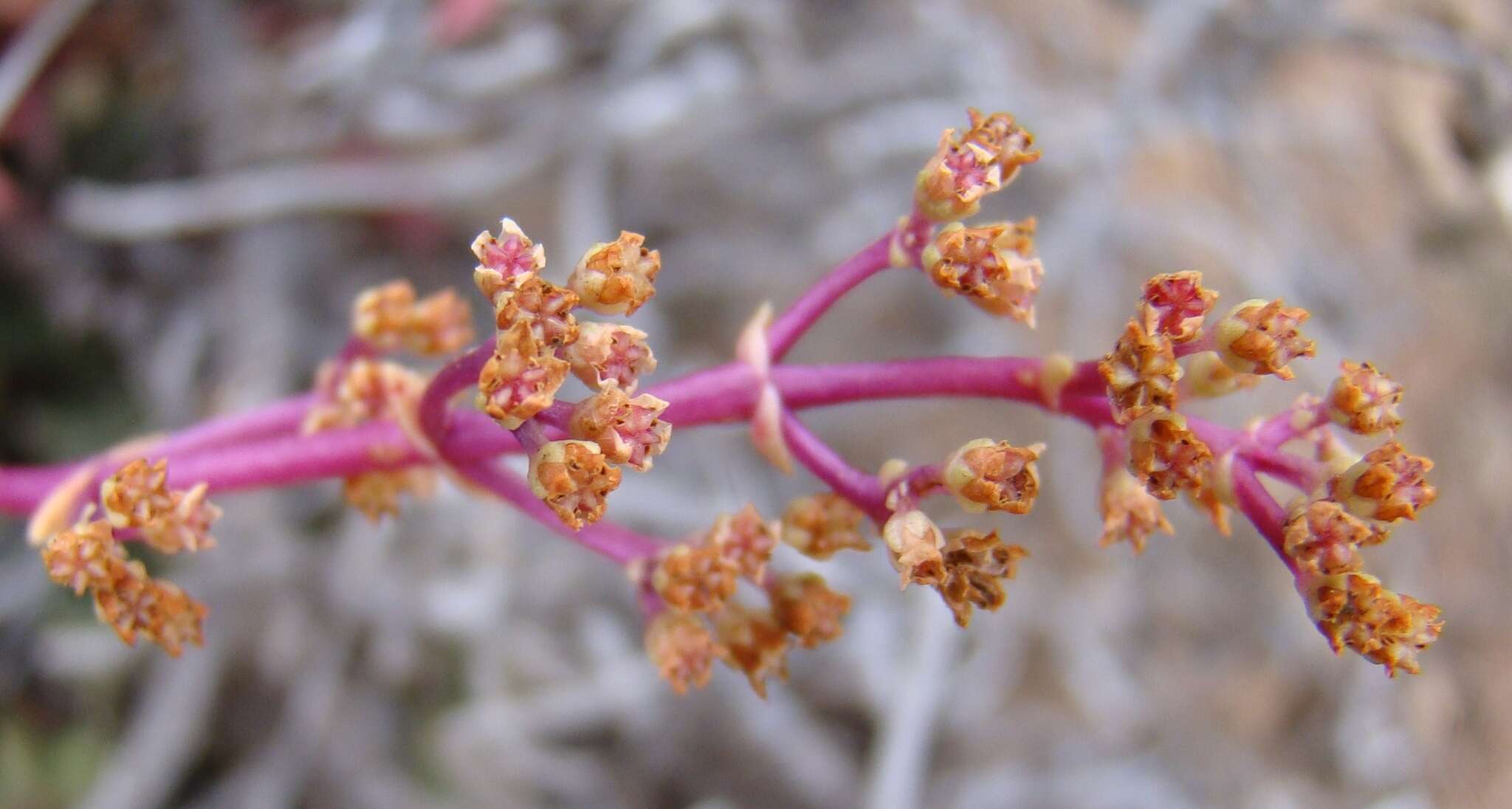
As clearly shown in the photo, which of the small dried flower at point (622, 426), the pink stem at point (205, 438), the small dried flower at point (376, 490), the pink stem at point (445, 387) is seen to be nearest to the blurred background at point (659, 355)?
the pink stem at point (205, 438)

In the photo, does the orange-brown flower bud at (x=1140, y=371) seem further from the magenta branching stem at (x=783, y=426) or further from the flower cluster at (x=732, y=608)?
the flower cluster at (x=732, y=608)

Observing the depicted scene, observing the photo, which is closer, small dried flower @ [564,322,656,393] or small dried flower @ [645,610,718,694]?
small dried flower @ [564,322,656,393]

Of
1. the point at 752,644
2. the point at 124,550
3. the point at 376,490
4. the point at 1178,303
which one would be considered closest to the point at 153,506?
the point at 124,550

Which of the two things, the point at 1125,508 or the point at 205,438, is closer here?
the point at 1125,508

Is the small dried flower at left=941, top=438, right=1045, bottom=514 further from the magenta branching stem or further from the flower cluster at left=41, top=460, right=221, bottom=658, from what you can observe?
the flower cluster at left=41, top=460, right=221, bottom=658

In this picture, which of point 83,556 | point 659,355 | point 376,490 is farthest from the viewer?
point 659,355

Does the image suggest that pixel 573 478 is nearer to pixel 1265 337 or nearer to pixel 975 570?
pixel 975 570

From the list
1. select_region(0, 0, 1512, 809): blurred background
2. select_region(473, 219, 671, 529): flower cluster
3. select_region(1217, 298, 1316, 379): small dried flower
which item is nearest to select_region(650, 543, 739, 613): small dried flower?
select_region(473, 219, 671, 529): flower cluster
